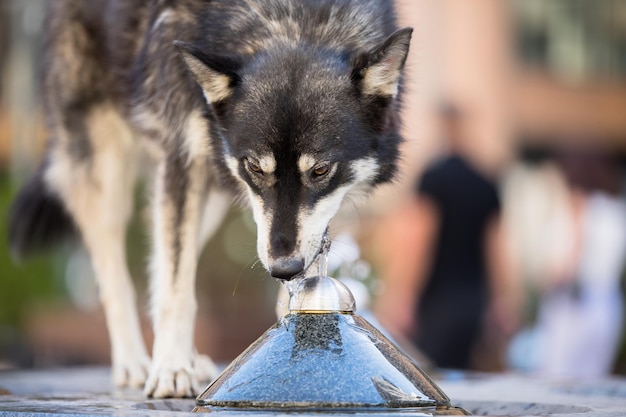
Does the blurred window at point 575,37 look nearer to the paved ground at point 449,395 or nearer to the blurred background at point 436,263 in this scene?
the blurred background at point 436,263

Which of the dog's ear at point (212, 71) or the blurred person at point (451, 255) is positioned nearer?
the dog's ear at point (212, 71)

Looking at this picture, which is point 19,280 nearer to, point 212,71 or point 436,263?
point 436,263

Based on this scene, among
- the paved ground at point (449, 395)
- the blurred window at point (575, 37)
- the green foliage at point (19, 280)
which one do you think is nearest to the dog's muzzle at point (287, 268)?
the paved ground at point (449, 395)

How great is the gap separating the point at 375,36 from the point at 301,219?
3.60 ft

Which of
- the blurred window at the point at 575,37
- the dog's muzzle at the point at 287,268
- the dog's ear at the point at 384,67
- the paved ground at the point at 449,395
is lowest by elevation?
the paved ground at the point at 449,395

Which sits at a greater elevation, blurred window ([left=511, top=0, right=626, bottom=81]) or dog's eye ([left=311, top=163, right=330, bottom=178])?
blurred window ([left=511, top=0, right=626, bottom=81])

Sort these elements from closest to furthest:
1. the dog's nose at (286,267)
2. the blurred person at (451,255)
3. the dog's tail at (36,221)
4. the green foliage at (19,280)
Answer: the dog's nose at (286,267)
the dog's tail at (36,221)
the blurred person at (451,255)
the green foliage at (19,280)

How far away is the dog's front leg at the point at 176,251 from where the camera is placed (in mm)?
5188

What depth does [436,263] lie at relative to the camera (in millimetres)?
8953

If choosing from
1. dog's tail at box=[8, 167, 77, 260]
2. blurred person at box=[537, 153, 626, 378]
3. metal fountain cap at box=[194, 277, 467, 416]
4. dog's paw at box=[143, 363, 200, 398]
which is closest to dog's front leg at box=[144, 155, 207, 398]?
dog's paw at box=[143, 363, 200, 398]

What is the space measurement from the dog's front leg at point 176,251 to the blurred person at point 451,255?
3.64 meters

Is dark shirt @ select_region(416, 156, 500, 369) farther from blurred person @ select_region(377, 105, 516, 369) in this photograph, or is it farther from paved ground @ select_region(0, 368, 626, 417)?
paved ground @ select_region(0, 368, 626, 417)

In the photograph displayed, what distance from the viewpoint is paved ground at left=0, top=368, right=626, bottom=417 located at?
12.2ft

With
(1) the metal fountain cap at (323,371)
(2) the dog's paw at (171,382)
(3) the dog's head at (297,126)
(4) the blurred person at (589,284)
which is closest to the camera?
(1) the metal fountain cap at (323,371)
